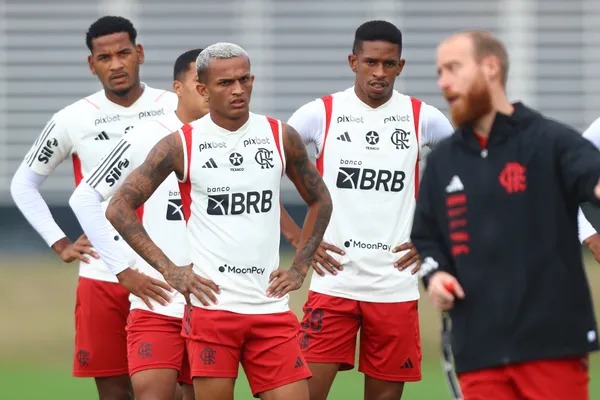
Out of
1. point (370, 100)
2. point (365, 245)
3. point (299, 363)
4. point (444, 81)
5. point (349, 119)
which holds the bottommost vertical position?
point (299, 363)

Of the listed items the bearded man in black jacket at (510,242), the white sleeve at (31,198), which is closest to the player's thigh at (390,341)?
the white sleeve at (31,198)

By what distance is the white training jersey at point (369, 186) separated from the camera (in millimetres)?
9508

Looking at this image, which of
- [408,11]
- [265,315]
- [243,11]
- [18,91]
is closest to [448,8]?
[408,11]

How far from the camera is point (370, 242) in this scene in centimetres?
955

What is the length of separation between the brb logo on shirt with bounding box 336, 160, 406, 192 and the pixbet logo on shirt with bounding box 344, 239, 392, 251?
0.32 metres

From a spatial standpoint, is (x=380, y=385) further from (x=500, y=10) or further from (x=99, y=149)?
(x=500, y=10)

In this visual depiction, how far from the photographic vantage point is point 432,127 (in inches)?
383

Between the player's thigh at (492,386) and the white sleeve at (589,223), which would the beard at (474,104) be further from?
the white sleeve at (589,223)

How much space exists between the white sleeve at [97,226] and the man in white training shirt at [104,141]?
2.37 feet

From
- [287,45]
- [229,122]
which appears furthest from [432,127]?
[287,45]

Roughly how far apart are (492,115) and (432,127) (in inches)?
107

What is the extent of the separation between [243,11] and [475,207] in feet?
36.9

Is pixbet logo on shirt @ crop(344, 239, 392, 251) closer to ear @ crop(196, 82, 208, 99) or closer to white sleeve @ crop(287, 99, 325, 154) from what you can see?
white sleeve @ crop(287, 99, 325, 154)

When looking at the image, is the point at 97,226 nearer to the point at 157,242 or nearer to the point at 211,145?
the point at 157,242
